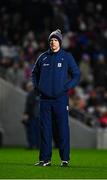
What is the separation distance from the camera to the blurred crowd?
3184 centimetres

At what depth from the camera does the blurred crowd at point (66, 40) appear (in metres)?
31.8

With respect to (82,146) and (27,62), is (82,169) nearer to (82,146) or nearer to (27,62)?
(82,146)

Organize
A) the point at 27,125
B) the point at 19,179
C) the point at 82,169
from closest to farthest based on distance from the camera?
1. the point at 19,179
2. the point at 82,169
3. the point at 27,125

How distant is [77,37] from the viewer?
118 feet

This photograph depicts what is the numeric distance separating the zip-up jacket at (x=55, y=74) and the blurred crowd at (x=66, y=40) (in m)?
13.7

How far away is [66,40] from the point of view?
35031 mm

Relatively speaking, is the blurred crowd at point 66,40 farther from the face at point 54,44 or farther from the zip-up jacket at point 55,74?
the face at point 54,44

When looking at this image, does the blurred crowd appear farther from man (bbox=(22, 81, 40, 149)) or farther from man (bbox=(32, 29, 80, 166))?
man (bbox=(32, 29, 80, 166))

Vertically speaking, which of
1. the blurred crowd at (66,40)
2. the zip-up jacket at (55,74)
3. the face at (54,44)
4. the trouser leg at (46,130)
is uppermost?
the blurred crowd at (66,40)

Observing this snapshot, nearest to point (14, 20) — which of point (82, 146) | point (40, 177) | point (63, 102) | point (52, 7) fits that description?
point (52, 7)

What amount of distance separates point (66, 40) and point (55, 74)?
18.3m

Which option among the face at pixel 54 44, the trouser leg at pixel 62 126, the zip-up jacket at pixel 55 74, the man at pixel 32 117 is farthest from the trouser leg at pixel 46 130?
the man at pixel 32 117

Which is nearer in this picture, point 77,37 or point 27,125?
point 27,125

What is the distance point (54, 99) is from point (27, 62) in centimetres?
1582
